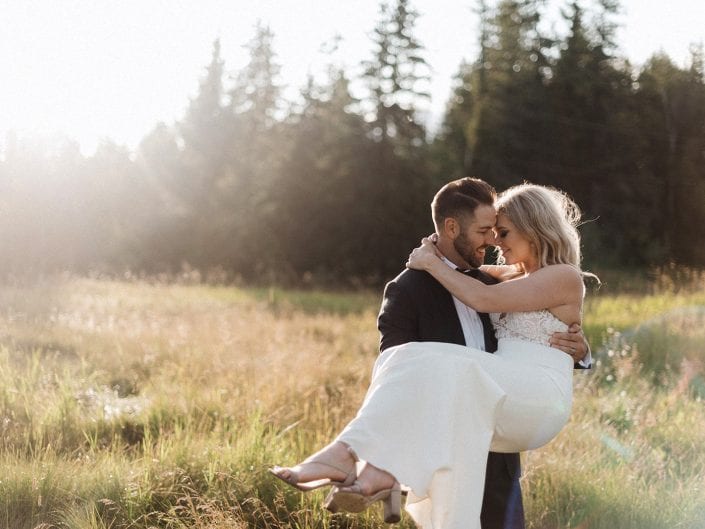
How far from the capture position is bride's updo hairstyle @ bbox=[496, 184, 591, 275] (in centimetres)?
390

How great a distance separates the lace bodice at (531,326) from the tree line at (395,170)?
23.3m

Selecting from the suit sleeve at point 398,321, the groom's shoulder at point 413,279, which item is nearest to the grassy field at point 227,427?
the suit sleeve at point 398,321

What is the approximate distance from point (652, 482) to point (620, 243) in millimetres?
26994

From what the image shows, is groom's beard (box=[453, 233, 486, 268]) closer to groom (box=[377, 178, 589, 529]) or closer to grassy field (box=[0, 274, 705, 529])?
groom (box=[377, 178, 589, 529])

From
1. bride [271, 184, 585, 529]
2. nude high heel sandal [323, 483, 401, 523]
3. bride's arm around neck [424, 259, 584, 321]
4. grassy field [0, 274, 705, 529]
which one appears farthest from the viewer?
grassy field [0, 274, 705, 529]

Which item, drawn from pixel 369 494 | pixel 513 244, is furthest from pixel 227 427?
pixel 369 494

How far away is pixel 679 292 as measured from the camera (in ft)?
43.4

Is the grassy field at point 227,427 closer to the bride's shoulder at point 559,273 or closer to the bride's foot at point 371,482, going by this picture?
the bride's foot at point 371,482

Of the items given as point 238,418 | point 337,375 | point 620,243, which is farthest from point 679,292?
point 620,243

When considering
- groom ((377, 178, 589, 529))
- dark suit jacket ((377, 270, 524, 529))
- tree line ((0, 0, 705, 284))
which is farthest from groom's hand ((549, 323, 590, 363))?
tree line ((0, 0, 705, 284))

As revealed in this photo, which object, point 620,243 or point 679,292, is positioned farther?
point 620,243

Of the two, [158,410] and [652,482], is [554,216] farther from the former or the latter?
[158,410]

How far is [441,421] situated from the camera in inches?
Answer: 125

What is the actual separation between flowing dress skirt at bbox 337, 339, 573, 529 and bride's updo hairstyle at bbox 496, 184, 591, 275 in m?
0.76
